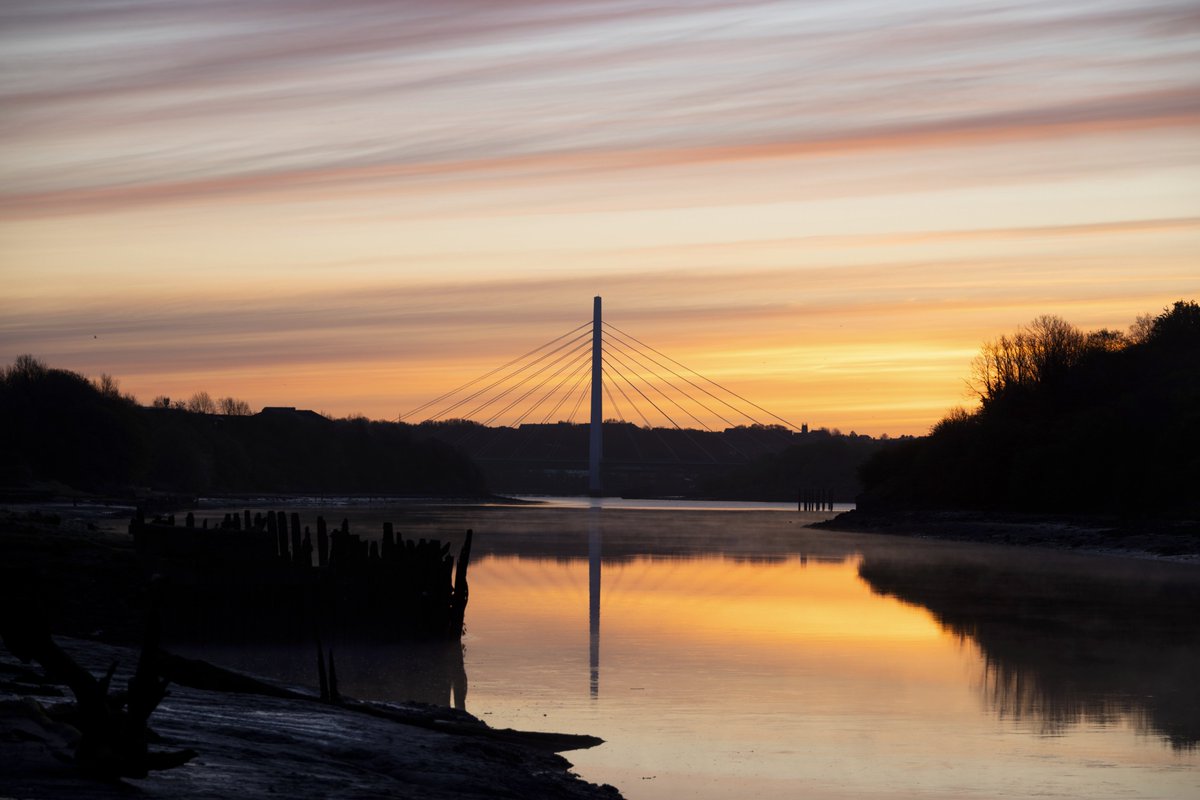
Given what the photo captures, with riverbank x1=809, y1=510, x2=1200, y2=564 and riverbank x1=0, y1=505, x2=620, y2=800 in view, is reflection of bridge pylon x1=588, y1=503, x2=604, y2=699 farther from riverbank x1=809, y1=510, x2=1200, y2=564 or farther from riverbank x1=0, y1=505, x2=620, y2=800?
riverbank x1=809, y1=510, x2=1200, y2=564

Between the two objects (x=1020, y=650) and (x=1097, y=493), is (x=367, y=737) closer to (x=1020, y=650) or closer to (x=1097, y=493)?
(x=1020, y=650)

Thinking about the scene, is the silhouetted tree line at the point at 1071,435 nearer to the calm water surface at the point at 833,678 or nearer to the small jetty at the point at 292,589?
the calm water surface at the point at 833,678

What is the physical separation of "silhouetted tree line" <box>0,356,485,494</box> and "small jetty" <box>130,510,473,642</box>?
50.3 metres

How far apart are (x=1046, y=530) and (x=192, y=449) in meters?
59.6

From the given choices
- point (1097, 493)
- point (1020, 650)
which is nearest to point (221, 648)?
point (1020, 650)

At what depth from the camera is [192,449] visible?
90250 millimetres

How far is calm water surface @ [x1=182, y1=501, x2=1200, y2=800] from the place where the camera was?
9719 mm

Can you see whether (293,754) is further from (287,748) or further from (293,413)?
(293,413)

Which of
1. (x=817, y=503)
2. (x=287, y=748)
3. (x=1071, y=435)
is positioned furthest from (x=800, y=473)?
(x=287, y=748)

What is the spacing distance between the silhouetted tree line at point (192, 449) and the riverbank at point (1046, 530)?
110 feet

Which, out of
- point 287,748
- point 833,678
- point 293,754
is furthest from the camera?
point 833,678

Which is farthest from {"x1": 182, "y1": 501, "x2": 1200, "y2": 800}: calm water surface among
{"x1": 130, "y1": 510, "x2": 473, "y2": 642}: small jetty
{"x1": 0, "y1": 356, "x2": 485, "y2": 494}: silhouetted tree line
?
{"x1": 0, "y1": 356, "x2": 485, "y2": 494}: silhouetted tree line

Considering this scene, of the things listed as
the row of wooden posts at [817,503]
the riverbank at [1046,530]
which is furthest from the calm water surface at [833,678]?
the row of wooden posts at [817,503]

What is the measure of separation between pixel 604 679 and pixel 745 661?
2.23 meters
